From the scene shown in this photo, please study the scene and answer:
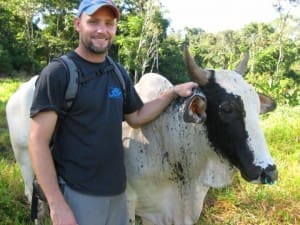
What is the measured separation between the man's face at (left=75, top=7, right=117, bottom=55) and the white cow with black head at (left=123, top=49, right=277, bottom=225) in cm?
56

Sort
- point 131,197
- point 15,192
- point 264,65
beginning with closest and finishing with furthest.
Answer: point 131,197
point 15,192
point 264,65

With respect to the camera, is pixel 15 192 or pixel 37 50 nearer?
pixel 15 192

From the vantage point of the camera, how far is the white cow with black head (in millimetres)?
2428

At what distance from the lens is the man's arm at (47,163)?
6.59ft

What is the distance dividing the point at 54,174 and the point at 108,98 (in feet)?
1.49

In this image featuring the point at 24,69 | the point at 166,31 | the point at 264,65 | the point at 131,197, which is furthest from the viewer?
the point at 166,31

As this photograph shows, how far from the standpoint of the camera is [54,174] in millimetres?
2051

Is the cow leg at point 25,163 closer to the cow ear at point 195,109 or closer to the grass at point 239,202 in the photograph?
the grass at point 239,202

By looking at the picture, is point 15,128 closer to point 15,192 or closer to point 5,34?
point 15,192

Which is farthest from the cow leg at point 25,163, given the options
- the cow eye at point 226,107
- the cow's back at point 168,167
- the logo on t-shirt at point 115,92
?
the cow eye at point 226,107

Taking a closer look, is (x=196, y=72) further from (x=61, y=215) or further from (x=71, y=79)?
(x=61, y=215)

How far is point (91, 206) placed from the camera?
2.23 metres

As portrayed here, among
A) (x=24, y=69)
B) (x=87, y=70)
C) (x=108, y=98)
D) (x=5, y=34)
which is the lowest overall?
(x=24, y=69)

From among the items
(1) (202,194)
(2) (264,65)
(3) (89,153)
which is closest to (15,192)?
(1) (202,194)
